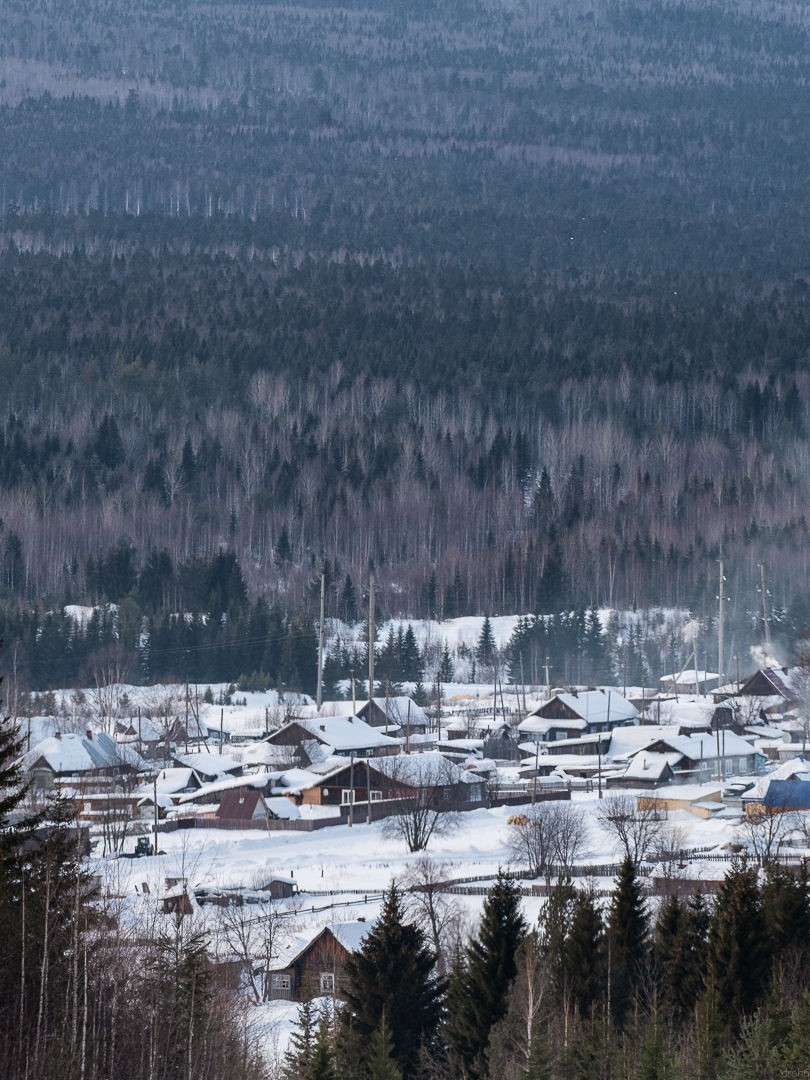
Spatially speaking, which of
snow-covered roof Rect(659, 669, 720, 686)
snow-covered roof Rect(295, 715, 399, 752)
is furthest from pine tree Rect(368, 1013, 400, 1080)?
snow-covered roof Rect(659, 669, 720, 686)

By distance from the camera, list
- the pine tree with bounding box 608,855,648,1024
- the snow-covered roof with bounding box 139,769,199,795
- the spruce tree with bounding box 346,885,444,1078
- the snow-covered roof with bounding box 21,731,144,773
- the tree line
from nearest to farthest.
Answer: the tree line < the spruce tree with bounding box 346,885,444,1078 < the pine tree with bounding box 608,855,648,1024 < the snow-covered roof with bounding box 139,769,199,795 < the snow-covered roof with bounding box 21,731,144,773

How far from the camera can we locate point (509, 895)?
31.7 meters

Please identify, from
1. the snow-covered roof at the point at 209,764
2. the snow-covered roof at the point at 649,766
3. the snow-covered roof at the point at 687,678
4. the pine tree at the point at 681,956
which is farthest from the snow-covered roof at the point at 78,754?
the snow-covered roof at the point at 687,678

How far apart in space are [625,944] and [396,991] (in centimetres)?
592

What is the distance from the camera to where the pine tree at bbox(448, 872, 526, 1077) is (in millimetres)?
28969

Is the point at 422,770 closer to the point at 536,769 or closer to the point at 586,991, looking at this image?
the point at 536,769

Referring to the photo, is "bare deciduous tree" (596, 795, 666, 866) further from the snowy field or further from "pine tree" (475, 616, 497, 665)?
"pine tree" (475, 616, 497, 665)

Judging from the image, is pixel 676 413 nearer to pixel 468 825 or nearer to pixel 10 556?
pixel 10 556

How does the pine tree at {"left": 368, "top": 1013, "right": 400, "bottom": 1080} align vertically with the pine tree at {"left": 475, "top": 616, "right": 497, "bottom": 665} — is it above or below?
below

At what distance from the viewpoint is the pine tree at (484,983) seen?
2897cm

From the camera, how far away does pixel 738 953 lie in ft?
99.0

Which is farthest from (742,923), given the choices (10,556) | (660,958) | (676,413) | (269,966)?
(676,413)

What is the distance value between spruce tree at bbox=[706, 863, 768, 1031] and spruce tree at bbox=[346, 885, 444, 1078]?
5.67 m

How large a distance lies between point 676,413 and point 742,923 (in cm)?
13554
